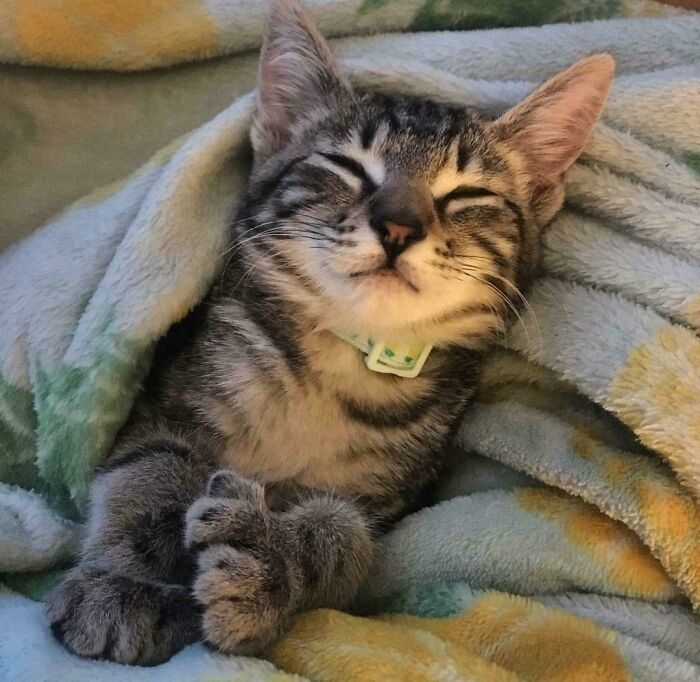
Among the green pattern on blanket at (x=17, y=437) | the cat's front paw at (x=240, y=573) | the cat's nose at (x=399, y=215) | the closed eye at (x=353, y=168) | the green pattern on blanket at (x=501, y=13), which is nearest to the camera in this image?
the cat's front paw at (x=240, y=573)

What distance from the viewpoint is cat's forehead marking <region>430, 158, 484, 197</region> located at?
0.97m

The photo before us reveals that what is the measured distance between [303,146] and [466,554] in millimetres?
573

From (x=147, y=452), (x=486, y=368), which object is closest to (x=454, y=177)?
(x=486, y=368)

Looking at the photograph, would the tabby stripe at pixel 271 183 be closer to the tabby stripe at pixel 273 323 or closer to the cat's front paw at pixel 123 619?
the tabby stripe at pixel 273 323

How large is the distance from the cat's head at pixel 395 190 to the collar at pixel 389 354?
0.02 meters

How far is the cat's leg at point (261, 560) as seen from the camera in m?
0.74

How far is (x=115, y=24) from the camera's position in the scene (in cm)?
119

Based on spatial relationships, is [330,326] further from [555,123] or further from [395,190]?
[555,123]

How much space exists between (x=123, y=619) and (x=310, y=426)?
0.32 m

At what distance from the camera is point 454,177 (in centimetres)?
99

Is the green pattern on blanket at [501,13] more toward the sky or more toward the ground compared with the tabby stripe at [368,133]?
more toward the sky

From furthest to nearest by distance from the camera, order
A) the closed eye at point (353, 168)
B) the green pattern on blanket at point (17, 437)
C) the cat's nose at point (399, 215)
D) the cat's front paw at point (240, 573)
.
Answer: the green pattern on blanket at point (17, 437), the closed eye at point (353, 168), the cat's nose at point (399, 215), the cat's front paw at point (240, 573)

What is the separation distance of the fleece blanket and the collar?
5.4 inches

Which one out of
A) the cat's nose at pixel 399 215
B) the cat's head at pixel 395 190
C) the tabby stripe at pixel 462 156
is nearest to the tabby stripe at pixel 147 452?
the cat's head at pixel 395 190
